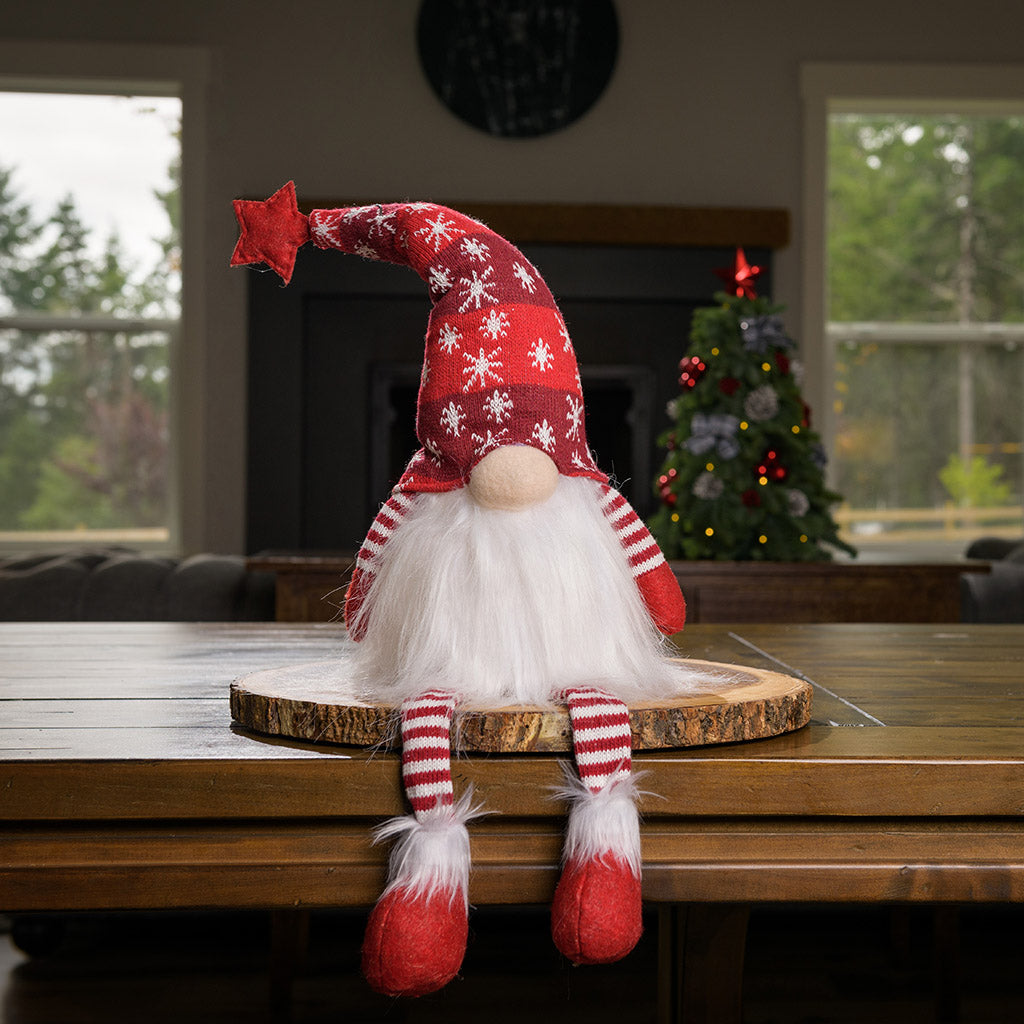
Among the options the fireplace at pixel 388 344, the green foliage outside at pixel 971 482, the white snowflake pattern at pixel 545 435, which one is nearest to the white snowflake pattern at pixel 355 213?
the white snowflake pattern at pixel 545 435

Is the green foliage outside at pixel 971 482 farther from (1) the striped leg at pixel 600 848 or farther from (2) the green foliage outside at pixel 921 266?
(1) the striped leg at pixel 600 848

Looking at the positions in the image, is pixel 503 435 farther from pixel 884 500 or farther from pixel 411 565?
pixel 884 500

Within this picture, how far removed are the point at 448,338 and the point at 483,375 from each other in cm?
4

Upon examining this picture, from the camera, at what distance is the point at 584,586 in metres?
0.72

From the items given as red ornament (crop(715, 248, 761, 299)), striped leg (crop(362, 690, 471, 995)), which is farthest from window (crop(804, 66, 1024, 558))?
striped leg (crop(362, 690, 471, 995))

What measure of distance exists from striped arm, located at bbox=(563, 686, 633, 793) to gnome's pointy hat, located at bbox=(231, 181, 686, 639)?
0.14 m

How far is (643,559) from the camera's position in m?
0.77

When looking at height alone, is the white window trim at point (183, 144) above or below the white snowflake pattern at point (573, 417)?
above

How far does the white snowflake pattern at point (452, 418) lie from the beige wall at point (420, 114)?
372 centimetres

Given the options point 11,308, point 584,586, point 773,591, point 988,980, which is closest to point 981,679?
point 584,586

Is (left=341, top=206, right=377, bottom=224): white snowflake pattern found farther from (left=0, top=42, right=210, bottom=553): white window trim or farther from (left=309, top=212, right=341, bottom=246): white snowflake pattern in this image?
(left=0, top=42, right=210, bottom=553): white window trim

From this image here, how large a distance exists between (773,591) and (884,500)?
2.22 m

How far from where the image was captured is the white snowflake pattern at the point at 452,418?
736 millimetres

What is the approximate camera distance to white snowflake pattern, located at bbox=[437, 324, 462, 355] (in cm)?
75
